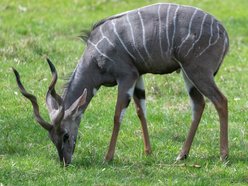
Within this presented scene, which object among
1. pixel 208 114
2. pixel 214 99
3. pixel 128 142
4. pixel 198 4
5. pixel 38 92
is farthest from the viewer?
pixel 198 4

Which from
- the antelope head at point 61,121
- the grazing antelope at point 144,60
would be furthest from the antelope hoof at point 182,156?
the antelope head at point 61,121

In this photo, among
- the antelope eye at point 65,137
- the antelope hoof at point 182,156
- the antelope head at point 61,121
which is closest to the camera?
the antelope head at point 61,121

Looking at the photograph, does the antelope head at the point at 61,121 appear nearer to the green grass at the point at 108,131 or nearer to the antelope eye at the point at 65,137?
the antelope eye at the point at 65,137

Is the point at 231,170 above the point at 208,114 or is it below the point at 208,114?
above

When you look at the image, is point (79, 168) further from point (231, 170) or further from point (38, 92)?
point (38, 92)

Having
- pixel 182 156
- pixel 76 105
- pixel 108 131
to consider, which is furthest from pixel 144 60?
pixel 108 131

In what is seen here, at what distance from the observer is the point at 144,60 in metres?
8.20

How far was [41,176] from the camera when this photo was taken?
24.8 ft

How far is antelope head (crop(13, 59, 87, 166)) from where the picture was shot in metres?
7.82

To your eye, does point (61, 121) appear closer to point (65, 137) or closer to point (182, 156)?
point (65, 137)

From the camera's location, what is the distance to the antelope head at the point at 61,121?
25.7 feet

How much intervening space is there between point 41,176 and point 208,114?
10.2 ft

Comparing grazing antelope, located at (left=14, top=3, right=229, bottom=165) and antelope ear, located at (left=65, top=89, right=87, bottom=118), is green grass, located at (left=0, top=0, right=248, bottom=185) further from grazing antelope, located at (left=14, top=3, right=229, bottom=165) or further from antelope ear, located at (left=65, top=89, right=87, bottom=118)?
antelope ear, located at (left=65, top=89, right=87, bottom=118)

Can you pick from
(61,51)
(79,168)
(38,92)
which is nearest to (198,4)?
(61,51)
